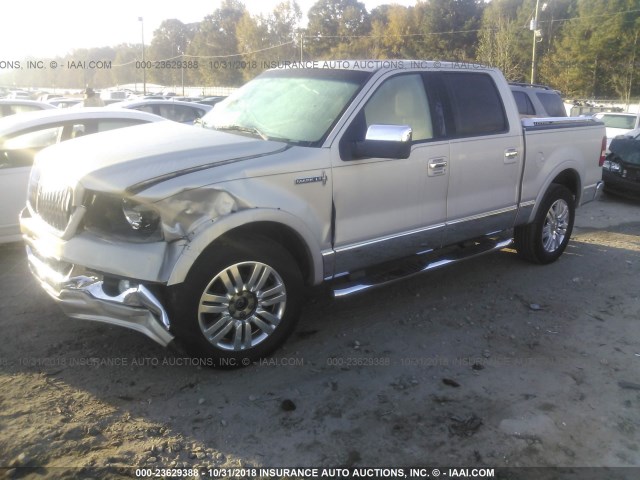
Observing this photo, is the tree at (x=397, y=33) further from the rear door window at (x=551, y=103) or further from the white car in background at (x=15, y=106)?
the white car in background at (x=15, y=106)

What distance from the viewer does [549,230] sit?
6164 millimetres

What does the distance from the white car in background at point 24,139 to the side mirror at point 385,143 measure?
11.8 ft

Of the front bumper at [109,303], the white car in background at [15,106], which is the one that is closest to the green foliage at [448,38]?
the white car in background at [15,106]

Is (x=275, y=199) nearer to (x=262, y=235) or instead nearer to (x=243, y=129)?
(x=262, y=235)

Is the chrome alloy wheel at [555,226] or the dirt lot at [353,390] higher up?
the chrome alloy wheel at [555,226]

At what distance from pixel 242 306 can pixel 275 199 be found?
0.71m

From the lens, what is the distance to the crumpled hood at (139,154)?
3355mm

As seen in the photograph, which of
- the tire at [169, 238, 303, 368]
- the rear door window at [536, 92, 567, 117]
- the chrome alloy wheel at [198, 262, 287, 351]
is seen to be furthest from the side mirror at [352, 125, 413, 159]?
the rear door window at [536, 92, 567, 117]

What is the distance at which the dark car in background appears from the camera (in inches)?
403

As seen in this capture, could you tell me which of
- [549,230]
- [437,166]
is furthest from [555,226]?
[437,166]

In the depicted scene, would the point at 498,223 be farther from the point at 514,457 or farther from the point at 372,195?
the point at 514,457

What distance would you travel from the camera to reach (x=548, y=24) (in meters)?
49.8

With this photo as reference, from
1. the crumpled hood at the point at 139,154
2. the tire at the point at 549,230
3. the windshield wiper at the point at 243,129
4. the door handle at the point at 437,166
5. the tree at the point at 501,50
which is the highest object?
the tree at the point at 501,50

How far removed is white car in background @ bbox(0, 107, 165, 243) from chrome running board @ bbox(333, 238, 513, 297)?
137 inches
